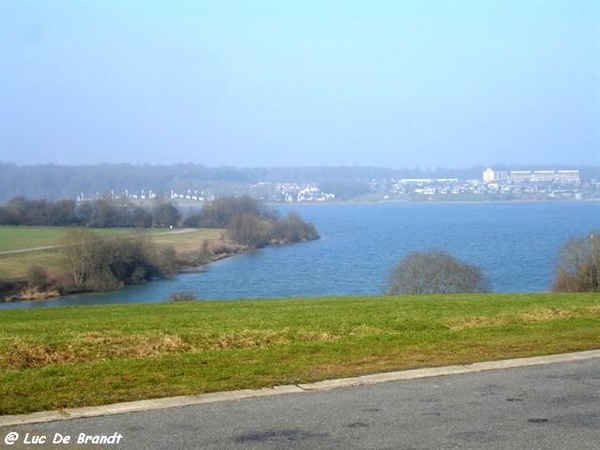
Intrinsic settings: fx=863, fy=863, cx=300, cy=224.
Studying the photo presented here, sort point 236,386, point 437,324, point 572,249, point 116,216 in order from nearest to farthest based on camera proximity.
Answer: point 236,386
point 437,324
point 572,249
point 116,216

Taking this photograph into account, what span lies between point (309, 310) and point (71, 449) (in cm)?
1135

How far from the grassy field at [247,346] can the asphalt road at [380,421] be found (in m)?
0.77

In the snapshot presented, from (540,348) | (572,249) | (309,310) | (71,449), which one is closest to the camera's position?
(71,449)

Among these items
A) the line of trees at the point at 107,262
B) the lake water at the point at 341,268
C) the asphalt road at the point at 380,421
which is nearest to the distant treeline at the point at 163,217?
the lake water at the point at 341,268

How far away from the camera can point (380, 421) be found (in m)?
7.45

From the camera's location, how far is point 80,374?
9.27m

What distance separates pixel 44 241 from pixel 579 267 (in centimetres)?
3620

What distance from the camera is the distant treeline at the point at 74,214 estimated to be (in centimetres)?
6850

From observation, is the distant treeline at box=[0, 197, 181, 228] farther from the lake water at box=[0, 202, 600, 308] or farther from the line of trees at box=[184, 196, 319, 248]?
the lake water at box=[0, 202, 600, 308]

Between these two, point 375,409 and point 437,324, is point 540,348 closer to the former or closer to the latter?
point 437,324

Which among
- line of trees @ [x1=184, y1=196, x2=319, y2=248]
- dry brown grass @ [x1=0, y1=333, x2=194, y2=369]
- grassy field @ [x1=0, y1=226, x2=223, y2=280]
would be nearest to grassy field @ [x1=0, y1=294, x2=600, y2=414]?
dry brown grass @ [x1=0, y1=333, x2=194, y2=369]

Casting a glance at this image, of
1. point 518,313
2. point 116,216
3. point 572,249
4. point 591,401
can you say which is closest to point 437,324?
point 518,313

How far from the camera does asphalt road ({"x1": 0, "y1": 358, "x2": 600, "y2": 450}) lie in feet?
22.2

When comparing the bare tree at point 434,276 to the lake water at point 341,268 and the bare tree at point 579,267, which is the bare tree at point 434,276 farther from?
the bare tree at point 579,267
